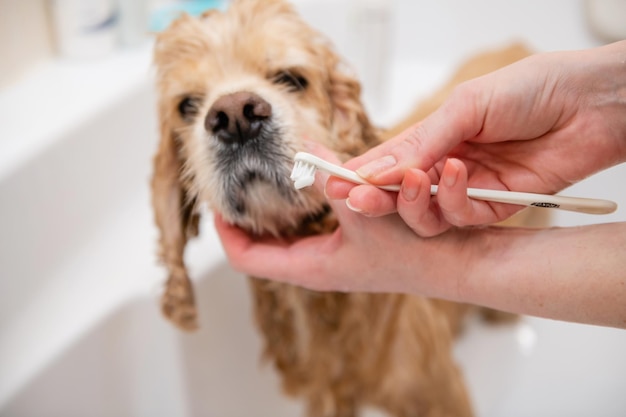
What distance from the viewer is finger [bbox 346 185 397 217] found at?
25.9 inches

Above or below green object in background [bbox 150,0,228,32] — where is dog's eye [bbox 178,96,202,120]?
below

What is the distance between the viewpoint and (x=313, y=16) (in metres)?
1.81

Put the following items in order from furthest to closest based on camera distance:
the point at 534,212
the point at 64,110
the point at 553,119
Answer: the point at 534,212
the point at 64,110
the point at 553,119

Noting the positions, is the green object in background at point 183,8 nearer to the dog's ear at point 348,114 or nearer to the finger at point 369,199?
the dog's ear at point 348,114

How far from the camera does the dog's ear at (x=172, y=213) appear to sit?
1033mm

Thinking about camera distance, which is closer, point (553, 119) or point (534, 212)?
point (553, 119)

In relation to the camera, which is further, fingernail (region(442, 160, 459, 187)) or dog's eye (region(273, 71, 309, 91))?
dog's eye (region(273, 71, 309, 91))

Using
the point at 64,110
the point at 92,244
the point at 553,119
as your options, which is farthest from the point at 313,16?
the point at 553,119

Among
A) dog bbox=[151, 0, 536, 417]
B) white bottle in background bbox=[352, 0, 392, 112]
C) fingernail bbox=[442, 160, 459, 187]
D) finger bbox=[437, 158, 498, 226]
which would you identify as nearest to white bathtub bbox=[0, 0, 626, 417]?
dog bbox=[151, 0, 536, 417]

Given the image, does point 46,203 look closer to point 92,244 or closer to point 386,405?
point 92,244

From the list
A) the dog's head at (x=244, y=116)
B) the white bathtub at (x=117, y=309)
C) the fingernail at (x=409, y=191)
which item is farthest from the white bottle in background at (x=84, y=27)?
the fingernail at (x=409, y=191)

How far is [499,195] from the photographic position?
0.67 m

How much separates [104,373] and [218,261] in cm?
31

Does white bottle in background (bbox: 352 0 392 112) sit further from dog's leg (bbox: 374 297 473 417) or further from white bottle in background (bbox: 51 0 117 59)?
dog's leg (bbox: 374 297 473 417)
